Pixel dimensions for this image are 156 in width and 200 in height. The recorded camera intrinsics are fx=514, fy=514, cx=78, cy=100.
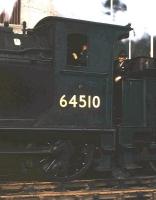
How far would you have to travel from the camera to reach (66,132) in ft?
30.3

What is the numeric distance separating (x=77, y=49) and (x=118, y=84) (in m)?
1.22

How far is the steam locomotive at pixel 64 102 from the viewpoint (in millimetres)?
8969

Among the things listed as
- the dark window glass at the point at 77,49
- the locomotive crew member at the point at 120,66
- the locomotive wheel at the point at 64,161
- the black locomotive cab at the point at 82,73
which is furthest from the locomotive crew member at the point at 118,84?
the locomotive wheel at the point at 64,161

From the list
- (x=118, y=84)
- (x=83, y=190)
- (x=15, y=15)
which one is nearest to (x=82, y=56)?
(x=118, y=84)

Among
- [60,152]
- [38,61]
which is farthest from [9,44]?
[60,152]

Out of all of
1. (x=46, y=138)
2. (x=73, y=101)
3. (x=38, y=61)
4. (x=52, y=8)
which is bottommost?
(x=46, y=138)

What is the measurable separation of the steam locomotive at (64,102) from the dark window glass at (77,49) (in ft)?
0.06

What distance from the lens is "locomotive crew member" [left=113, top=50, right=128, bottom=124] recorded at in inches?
399

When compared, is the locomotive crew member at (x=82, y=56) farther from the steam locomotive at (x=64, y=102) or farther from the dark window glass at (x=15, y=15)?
the dark window glass at (x=15, y=15)

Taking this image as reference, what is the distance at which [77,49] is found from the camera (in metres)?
9.55

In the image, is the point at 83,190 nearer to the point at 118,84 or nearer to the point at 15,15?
the point at 118,84

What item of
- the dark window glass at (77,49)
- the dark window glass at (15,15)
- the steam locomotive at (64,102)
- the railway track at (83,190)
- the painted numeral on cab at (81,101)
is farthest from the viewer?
the dark window glass at (15,15)

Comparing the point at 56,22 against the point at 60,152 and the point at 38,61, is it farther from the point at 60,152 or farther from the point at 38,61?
the point at 60,152

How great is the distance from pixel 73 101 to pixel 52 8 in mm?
9735
